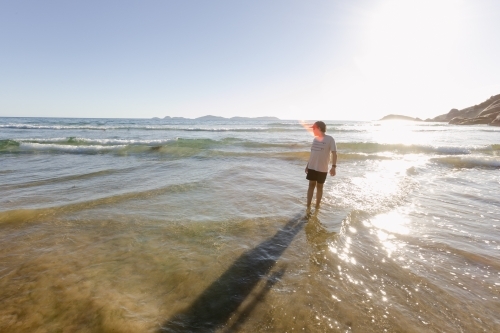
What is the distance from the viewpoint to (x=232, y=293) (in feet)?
9.96

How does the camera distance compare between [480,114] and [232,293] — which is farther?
[480,114]

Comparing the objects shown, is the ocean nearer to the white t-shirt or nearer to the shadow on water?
the shadow on water

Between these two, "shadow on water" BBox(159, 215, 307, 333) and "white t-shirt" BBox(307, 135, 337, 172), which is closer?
"shadow on water" BBox(159, 215, 307, 333)

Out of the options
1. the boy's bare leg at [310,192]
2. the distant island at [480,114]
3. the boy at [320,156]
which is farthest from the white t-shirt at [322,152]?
the distant island at [480,114]

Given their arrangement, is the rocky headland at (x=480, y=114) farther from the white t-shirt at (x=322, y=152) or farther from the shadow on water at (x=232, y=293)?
the shadow on water at (x=232, y=293)

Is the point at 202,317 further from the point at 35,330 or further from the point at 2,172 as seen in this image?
the point at 2,172

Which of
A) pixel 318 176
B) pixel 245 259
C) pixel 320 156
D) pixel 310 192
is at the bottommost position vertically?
pixel 245 259

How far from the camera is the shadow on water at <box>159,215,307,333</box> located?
2578 mm

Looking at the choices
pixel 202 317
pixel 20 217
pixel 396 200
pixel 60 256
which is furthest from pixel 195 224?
pixel 396 200

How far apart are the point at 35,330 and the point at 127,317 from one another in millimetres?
829

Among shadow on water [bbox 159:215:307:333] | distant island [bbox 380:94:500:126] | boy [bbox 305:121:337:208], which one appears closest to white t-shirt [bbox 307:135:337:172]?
boy [bbox 305:121:337:208]

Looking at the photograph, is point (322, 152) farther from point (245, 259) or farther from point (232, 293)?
point (232, 293)

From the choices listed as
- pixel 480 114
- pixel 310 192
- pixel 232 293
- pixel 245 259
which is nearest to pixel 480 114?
pixel 480 114

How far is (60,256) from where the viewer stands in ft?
12.6
